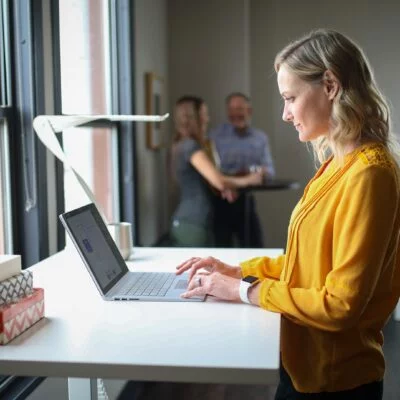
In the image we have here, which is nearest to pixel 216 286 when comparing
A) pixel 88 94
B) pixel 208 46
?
pixel 88 94

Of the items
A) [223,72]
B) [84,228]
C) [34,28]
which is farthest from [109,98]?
[84,228]

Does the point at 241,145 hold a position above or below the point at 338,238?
above

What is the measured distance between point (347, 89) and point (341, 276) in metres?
0.37

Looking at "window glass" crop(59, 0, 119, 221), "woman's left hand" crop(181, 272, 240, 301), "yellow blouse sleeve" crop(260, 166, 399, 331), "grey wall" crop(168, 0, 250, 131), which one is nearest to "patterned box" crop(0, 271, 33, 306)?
"woman's left hand" crop(181, 272, 240, 301)

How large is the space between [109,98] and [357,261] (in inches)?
104

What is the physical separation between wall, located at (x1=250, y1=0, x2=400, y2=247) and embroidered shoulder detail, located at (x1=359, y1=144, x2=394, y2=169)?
4.07 m

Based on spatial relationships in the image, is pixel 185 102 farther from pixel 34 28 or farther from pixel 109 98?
pixel 34 28

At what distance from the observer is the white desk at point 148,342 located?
0.99m

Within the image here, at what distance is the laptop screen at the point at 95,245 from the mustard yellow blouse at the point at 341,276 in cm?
45

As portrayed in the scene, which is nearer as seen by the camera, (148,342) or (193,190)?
(148,342)

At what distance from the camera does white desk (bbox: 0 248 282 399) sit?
38.9 inches

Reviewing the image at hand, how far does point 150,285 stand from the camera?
4.96 feet

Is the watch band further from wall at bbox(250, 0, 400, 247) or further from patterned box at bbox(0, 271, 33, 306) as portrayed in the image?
wall at bbox(250, 0, 400, 247)

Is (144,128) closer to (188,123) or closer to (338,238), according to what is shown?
(188,123)
